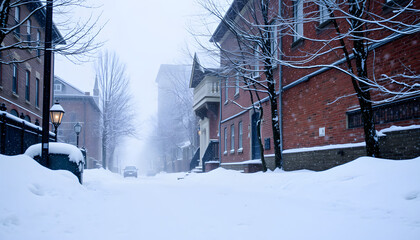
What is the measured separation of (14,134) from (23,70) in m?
11.9

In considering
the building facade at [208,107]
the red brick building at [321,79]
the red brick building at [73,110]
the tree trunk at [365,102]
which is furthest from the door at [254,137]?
the red brick building at [73,110]

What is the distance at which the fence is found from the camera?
34.3 feet

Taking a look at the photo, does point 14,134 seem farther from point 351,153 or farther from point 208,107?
point 208,107

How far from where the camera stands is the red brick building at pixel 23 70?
62.6 feet

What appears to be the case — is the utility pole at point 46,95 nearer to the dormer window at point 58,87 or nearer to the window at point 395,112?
the window at point 395,112

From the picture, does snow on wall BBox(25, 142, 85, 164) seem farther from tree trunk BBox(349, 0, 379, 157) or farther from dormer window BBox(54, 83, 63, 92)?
dormer window BBox(54, 83, 63, 92)

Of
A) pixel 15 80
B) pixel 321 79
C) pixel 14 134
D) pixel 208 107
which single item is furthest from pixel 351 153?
pixel 15 80

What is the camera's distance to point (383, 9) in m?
8.71

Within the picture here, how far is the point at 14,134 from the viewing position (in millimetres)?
11945

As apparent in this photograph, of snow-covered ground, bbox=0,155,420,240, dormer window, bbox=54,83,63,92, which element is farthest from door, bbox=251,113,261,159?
dormer window, bbox=54,83,63,92

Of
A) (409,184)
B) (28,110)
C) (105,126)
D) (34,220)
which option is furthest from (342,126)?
(105,126)

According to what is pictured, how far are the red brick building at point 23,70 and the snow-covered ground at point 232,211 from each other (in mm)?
13284

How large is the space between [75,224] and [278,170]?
30.1 feet

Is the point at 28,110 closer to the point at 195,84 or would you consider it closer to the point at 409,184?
the point at 195,84
